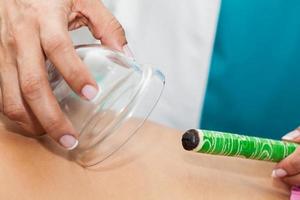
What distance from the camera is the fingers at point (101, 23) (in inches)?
38.4

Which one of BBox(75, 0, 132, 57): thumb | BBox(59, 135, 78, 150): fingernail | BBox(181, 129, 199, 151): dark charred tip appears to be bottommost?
BBox(59, 135, 78, 150): fingernail

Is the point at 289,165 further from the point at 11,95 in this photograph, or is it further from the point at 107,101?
the point at 11,95

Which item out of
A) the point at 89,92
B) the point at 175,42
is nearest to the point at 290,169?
the point at 89,92

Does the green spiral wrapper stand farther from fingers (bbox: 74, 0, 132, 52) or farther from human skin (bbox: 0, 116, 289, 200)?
fingers (bbox: 74, 0, 132, 52)

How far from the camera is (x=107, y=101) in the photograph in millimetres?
803

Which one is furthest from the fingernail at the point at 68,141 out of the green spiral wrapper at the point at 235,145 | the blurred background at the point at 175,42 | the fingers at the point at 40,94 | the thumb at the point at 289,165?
the blurred background at the point at 175,42

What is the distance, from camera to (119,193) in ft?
2.67

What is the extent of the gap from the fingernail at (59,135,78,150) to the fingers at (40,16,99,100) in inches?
2.7

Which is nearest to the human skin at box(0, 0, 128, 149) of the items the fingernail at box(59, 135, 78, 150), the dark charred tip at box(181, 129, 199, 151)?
the fingernail at box(59, 135, 78, 150)

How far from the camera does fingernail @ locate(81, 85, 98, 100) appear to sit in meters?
0.79

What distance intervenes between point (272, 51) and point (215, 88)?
0.17 meters

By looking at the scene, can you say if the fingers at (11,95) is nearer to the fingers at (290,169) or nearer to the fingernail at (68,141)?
the fingernail at (68,141)

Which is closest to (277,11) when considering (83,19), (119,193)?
(83,19)

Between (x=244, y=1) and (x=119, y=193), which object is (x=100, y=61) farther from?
(x=244, y=1)
